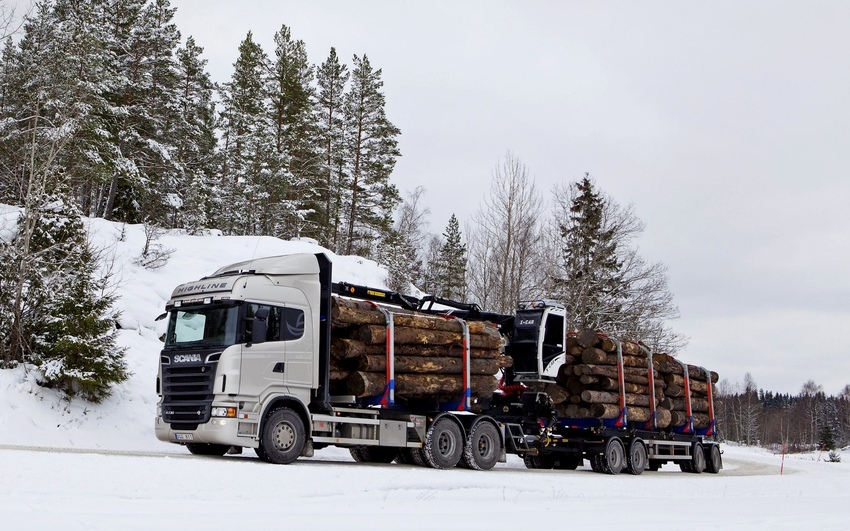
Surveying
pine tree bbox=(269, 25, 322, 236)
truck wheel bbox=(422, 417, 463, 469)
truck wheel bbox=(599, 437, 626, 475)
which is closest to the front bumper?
truck wheel bbox=(422, 417, 463, 469)

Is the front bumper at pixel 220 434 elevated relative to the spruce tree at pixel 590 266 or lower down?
lower down

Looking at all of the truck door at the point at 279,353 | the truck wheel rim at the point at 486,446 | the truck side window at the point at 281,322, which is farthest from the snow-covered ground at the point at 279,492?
the truck side window at the point at 281,322

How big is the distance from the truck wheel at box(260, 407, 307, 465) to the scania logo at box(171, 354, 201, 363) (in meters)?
1.59

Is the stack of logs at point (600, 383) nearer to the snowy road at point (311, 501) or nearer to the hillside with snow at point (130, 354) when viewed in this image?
the snowy road at point (311, 501)

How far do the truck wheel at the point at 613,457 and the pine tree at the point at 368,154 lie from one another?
30.7 m

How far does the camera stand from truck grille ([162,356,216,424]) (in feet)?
43.4

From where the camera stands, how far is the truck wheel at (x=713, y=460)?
25766 millimetres

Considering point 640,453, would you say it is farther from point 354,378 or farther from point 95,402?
point 95,402

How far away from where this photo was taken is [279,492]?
10.7m

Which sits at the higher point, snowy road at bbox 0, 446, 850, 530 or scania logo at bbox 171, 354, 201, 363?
scania logo at bbox 171, 354, 201, 363

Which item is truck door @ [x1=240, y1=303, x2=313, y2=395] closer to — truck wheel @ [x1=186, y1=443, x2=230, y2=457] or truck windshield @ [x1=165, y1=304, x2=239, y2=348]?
truck windshield @ [x1=165, y1=304, x2=239, y2=348]

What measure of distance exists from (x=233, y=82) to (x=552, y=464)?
121ft

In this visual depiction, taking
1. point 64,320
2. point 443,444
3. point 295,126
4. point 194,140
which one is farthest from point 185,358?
point 295,126

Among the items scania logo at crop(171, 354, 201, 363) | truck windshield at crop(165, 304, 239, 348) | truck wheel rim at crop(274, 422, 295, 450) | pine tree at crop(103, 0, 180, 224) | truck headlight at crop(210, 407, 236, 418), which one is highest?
pine tree at crop(103, 0, 180, 224)
